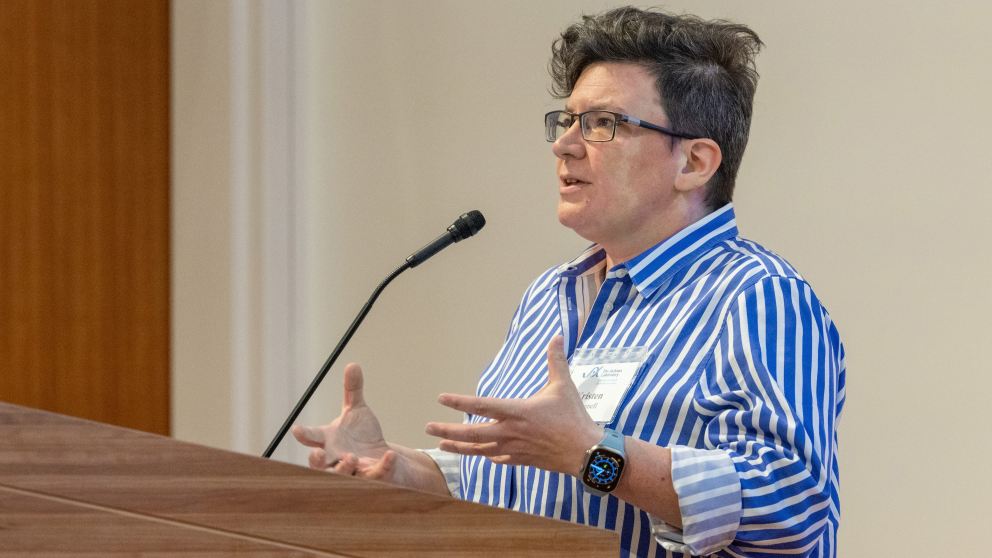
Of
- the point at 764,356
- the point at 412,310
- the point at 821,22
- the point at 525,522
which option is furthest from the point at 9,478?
the point at 412,310

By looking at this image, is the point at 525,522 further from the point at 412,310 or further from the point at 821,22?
the point at 412,310

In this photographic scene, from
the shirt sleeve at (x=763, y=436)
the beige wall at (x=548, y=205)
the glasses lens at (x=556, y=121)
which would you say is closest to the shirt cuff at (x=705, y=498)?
the shirt sleeve at (x=763, y=436)

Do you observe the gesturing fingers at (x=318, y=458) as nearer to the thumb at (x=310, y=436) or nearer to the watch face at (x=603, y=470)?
the thumb at (x=310, y=436)

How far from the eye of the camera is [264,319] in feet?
9.73

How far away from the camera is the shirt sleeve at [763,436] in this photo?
41.1 inches

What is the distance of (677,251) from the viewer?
140 centimetres

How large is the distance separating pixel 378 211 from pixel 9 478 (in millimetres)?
2366

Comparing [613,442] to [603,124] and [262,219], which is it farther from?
[262,219]

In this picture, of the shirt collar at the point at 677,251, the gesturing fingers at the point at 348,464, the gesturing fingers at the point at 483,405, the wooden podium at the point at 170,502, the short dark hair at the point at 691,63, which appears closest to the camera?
the wooden podium at the point at 170,502

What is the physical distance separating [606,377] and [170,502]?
0.70 m

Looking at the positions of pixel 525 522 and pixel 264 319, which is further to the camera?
pixel 264 319

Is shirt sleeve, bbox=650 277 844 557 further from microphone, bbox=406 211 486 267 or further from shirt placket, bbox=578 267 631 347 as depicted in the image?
microphone, bbox=406 211 486 267

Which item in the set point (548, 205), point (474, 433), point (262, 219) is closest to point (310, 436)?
point (474, 433)

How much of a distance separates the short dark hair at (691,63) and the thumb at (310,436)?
0.71m
